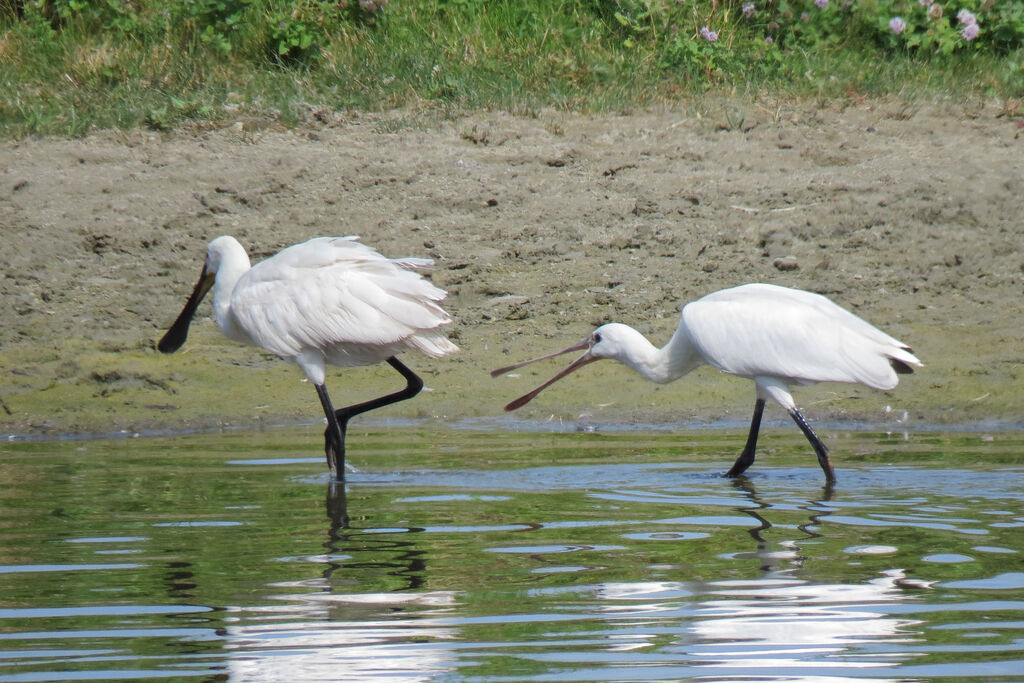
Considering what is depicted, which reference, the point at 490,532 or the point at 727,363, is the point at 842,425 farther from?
the point at 490,532

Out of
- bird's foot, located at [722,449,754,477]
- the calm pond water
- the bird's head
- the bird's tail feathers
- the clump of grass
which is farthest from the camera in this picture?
the clump of grass

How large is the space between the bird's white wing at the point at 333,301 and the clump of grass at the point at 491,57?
181 inches

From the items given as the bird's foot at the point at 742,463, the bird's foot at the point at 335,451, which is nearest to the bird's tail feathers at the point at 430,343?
the bird's foot at the point at 335,451

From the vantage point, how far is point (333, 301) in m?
7.25

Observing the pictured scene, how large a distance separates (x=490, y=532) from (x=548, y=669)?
1907mm

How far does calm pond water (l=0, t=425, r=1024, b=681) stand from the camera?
3.67 m

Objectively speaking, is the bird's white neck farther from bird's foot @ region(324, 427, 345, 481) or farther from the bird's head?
the bird's head

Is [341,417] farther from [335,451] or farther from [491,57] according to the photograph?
[491,57]

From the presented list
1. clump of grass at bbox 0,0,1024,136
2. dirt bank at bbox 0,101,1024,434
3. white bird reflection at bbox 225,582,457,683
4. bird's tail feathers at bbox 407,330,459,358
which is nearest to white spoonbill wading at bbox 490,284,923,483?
bird's tail feathers at bbox 407,330,459,358

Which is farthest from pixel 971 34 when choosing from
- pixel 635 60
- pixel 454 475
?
pixel 454 475

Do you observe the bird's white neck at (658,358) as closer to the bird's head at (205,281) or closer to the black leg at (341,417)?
the black leg at (341,417)

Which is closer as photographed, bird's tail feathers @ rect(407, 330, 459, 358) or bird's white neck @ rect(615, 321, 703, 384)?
bird's white neck @ rect(615, 321, 703, 384)

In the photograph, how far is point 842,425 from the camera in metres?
8.22

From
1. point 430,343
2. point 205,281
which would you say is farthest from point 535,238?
point 430,343
